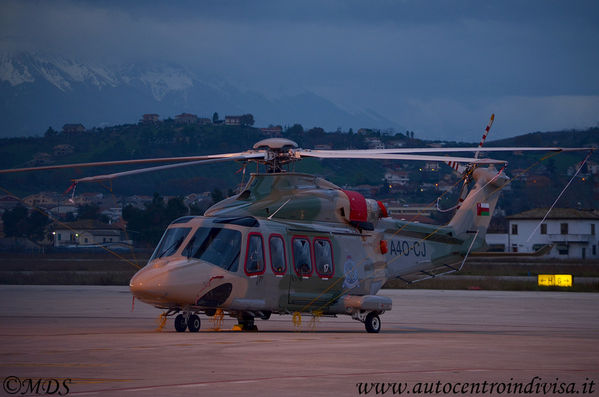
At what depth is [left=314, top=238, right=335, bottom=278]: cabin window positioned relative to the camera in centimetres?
2139

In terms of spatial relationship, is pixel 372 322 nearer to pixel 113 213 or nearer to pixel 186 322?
pixel 186 322

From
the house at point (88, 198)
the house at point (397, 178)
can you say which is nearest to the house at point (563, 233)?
the house at point (88, 198)

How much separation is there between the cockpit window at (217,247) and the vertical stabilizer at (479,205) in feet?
29.5

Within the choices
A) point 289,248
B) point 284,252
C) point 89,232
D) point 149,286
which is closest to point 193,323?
point 149,286

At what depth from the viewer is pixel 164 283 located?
59.7 feet

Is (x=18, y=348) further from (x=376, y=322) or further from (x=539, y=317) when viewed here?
(x=539, y=317)

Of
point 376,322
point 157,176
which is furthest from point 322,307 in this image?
Answer: point 157,176

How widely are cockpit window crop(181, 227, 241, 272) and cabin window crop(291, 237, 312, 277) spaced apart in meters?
1.89

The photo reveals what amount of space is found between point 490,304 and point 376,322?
14.2 m

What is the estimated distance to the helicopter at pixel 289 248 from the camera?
1884 centimetres

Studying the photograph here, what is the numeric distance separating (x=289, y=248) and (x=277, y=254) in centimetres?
48

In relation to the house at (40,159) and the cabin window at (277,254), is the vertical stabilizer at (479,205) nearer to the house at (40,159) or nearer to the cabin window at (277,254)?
the cabin window at (277,254)

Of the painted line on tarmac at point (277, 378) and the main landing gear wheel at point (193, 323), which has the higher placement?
the painted line on tarmac at point (277, 378)

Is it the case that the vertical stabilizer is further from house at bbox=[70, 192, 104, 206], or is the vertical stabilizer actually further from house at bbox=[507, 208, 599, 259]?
house at bbox=[70, 192, 104, 206]
